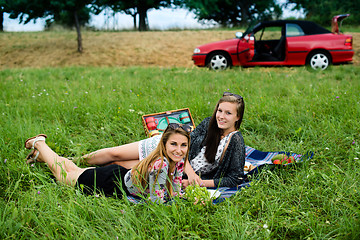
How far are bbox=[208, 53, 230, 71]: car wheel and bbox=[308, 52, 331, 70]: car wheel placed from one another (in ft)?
7.55

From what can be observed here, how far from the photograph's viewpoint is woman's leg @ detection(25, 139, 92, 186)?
8.93 feet

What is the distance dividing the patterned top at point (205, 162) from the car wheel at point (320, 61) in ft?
19.9

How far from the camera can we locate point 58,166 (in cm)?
290

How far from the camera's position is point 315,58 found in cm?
788

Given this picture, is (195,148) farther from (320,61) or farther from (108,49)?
(108,49)

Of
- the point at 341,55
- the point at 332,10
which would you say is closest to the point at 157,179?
the point at 341,55

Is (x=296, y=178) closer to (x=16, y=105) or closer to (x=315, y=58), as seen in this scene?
(x=16, y=105)

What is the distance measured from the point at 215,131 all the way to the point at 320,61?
621cm

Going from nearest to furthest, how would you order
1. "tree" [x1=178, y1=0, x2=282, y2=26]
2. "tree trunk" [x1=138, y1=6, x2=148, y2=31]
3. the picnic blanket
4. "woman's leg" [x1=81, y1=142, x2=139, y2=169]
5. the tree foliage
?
the picnic blanket, "woman's leg" [x1=81, y1=142, x2=139, y2=169], the tree foliage, "tree trunk" [x1=138, y1=6, x2=148, y2=31], "tree" [x1=178, y1=0, x2=282, y2=26]

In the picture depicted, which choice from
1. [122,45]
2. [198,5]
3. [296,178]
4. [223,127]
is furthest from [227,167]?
[198,5]

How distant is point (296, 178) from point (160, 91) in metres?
3.32

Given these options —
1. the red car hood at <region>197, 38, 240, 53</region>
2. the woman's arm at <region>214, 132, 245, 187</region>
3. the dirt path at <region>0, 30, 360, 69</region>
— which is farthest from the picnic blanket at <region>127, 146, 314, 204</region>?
the dirt path at <region>0, 30, 360, 69</region>

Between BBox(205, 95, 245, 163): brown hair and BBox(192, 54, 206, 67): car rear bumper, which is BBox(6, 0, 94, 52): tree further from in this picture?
BBox(205, 95, 245, 163): brown hair

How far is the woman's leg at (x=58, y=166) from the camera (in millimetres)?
2721
